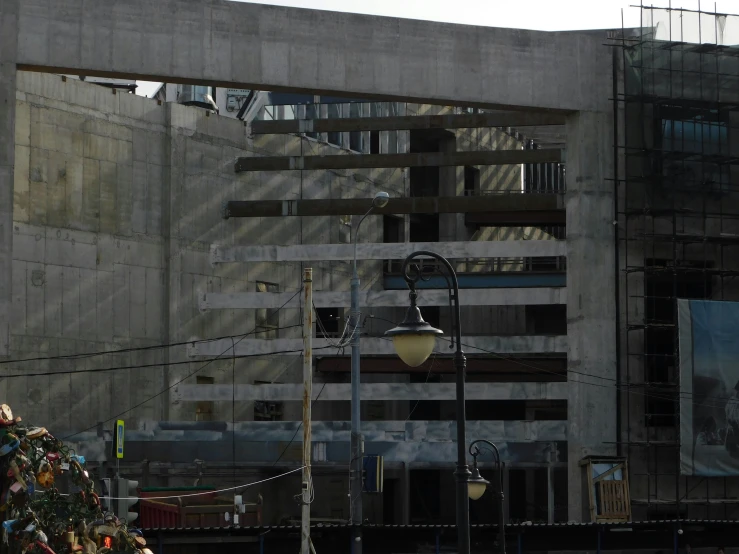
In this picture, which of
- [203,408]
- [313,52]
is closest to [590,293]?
[313,52]

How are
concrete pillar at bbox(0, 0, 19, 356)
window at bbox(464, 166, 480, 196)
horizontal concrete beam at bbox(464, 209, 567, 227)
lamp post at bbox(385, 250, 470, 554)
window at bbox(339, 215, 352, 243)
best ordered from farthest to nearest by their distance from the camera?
window at bbox(464, 166, 480, 196) < horizontal concrete beam at bbox(464, 209, 567, 227) < window at bbox(339, 215, 352, 243) < concrete pillar at bbox(0, 0, 19, 356) < lamp post at bbox(385, 250, 470, 554)

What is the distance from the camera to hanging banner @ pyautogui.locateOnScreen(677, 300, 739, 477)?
3988cm

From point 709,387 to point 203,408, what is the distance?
18.7m

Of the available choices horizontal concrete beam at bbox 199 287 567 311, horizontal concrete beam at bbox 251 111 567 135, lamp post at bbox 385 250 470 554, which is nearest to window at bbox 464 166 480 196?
horizontal concrete beam at bbox 251 111 567 135

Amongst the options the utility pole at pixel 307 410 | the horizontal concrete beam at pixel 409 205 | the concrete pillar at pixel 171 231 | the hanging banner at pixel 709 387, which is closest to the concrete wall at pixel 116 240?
the concrete pillar at pixel 171 231

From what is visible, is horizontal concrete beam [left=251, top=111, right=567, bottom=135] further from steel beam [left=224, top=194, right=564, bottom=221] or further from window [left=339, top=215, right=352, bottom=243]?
window [left=339, top=215, right=352, bottom=243]

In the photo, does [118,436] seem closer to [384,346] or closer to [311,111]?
[384,346]

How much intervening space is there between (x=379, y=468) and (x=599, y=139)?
14053 millimetres

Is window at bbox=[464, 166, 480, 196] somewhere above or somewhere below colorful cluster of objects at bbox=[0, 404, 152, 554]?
above

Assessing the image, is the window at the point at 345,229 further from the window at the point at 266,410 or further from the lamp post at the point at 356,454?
the lamp post at the point at 356,454

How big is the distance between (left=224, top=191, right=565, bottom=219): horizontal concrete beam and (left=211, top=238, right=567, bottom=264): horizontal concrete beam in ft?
11.1

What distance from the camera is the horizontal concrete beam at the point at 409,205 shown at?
45.5 meters

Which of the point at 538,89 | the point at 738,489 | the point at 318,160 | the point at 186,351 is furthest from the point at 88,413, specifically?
the point at 738,489

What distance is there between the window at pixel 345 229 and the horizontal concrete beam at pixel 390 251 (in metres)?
11.4
